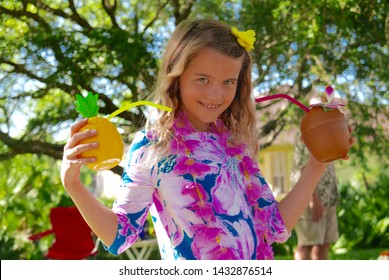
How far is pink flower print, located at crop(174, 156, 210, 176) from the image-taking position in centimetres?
193

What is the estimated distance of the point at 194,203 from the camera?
6.17 ft

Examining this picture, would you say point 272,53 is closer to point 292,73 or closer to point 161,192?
point 292,73

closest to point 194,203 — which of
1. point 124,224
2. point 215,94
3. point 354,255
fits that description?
point 124,224

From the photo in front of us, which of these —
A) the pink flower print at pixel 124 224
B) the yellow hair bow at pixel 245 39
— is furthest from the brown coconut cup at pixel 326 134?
the pink flower print at pixel 124 224

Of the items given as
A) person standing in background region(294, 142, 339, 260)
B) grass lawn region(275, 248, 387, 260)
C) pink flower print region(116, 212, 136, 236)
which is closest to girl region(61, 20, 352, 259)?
pink flower print region(116, 212, 136, 236)

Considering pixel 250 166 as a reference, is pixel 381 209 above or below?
below

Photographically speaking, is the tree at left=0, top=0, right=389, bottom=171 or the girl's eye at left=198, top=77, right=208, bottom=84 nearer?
the girl's eye at left=198, top=77, right=208, bottom=84

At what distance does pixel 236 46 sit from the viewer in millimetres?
2066

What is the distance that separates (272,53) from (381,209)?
478cm

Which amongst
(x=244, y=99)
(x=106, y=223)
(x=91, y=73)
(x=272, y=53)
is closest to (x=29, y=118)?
(x=91, y=73)

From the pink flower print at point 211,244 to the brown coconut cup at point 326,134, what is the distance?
1.65ft

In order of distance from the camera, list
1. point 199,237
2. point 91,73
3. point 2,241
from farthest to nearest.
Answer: point 2,241 → point 91,73 → point 199,237

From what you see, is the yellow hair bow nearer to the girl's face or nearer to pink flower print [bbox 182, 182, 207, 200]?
the girl's face

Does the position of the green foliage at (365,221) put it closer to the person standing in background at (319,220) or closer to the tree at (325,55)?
the person standing in background at (319,220)
